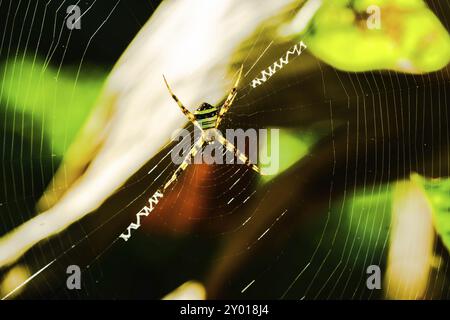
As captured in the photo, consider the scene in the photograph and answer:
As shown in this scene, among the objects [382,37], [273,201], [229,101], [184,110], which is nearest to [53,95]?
[184,110]

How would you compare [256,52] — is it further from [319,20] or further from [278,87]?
[319,20]

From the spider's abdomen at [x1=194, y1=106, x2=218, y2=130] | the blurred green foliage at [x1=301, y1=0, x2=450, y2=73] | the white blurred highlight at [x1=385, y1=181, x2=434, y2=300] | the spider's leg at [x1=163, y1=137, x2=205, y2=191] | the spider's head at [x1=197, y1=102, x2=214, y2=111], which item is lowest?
the white blurred highlight at [x1=385, y1=181, x2=434, y2=300]

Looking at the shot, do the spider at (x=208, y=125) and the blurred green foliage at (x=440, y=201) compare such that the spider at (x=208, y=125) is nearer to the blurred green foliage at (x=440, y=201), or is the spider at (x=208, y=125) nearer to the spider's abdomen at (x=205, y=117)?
the spider's abdomen at (x=205, y=117)

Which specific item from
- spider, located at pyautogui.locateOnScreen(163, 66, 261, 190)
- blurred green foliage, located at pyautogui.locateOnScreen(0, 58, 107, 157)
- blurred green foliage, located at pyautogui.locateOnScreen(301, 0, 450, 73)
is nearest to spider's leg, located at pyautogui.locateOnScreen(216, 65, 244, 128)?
spider, located at pyautogui.locateOnScreen(163, 66, 261, 190)

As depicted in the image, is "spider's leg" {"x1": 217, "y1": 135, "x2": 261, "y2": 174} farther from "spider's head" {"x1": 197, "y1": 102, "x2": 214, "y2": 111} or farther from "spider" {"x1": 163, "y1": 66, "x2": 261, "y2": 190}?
"spider's head" {"x1": 197, "y1": 102, "x2": 214, "y2": 111}

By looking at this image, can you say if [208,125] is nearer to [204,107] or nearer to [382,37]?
[204,107]
